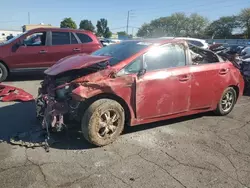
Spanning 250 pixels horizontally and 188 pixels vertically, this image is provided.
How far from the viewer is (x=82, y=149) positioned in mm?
4039

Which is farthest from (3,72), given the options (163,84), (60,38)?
(163,84)

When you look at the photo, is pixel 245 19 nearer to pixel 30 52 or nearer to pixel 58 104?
pixel 30 52

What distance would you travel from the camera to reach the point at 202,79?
5137 mm

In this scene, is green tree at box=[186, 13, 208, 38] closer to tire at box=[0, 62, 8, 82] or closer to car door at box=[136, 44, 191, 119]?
tire at box=[0, 62, 8, 82]

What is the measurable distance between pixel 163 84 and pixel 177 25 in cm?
11522

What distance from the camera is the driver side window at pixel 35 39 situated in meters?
8.98

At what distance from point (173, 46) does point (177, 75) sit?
0.57 meters

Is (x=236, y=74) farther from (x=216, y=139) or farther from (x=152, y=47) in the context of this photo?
(x=152, y=47)

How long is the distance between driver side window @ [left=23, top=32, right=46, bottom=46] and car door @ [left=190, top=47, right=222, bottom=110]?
565cm

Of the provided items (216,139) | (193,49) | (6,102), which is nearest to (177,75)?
(193,49)

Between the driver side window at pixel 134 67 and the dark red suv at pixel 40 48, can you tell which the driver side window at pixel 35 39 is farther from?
the driver side window at pixel 134 67

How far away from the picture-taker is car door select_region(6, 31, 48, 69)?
29.0ft

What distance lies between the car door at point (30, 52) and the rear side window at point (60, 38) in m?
0.29

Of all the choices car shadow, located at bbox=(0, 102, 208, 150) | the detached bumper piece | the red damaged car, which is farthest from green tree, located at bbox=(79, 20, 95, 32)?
the red damaged car
